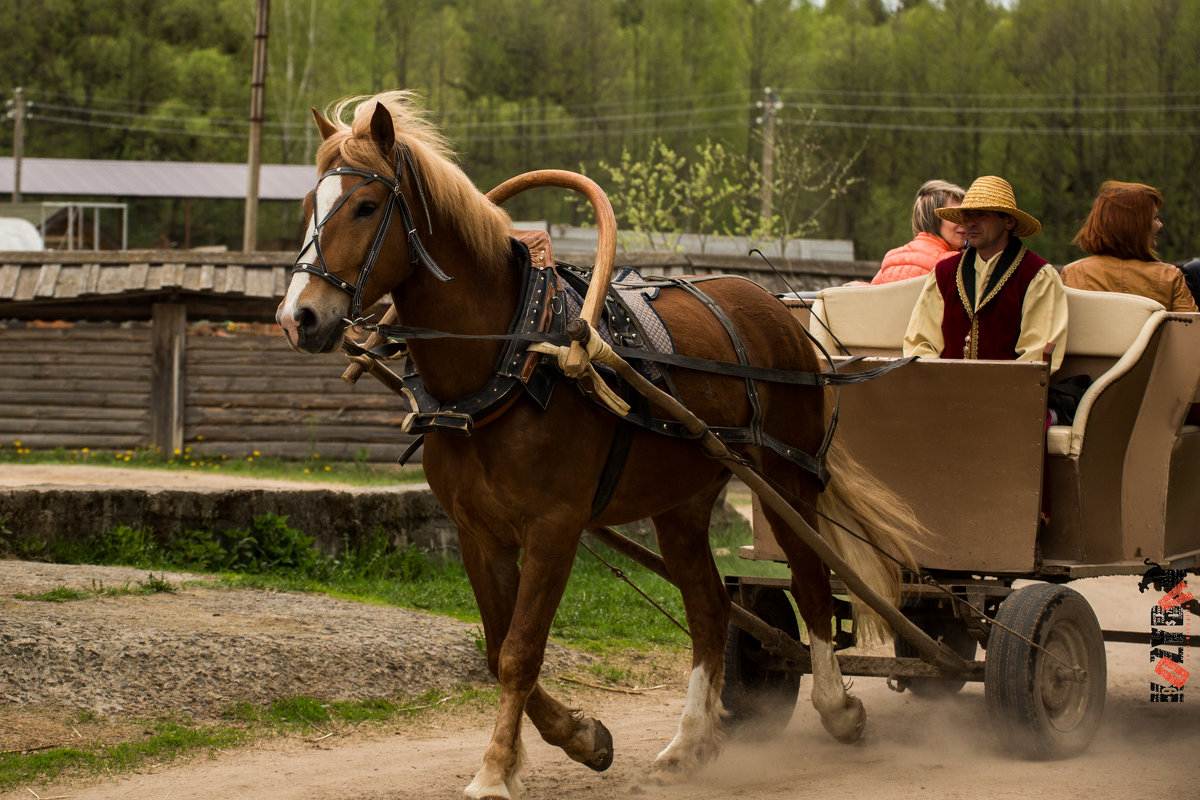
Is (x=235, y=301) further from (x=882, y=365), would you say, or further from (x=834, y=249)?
(x=834, y=249)

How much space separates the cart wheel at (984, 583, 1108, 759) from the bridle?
242 cm

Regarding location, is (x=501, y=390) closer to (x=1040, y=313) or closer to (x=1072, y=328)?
(x=1040, y=313)

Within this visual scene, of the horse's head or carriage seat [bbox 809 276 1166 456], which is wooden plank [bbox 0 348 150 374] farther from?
the horse's head

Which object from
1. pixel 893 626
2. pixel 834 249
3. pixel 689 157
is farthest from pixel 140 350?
pixel 689 157

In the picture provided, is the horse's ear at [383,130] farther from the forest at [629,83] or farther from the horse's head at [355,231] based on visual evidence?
the forest at [629,83]

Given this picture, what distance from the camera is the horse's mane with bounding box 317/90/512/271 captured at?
329 cm

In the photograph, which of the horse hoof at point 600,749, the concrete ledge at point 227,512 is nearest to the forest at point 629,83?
the concrete ledge at point 227,512

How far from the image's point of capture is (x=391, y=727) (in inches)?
188

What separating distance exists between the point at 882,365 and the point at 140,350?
11289mm

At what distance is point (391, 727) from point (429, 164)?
2.43 meters

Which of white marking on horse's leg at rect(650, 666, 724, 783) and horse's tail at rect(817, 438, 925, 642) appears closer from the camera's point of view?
white marking on horse's leg at rect(650, 666, 724, 783)

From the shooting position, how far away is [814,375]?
455 cm

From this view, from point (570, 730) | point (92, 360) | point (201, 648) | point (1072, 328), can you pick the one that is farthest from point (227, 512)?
point (92, 360)

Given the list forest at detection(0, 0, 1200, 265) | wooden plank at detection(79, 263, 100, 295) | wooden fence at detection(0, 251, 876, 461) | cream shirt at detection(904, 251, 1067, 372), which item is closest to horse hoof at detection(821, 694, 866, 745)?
cream shirt at detection(904, 251, 1067, 372)
